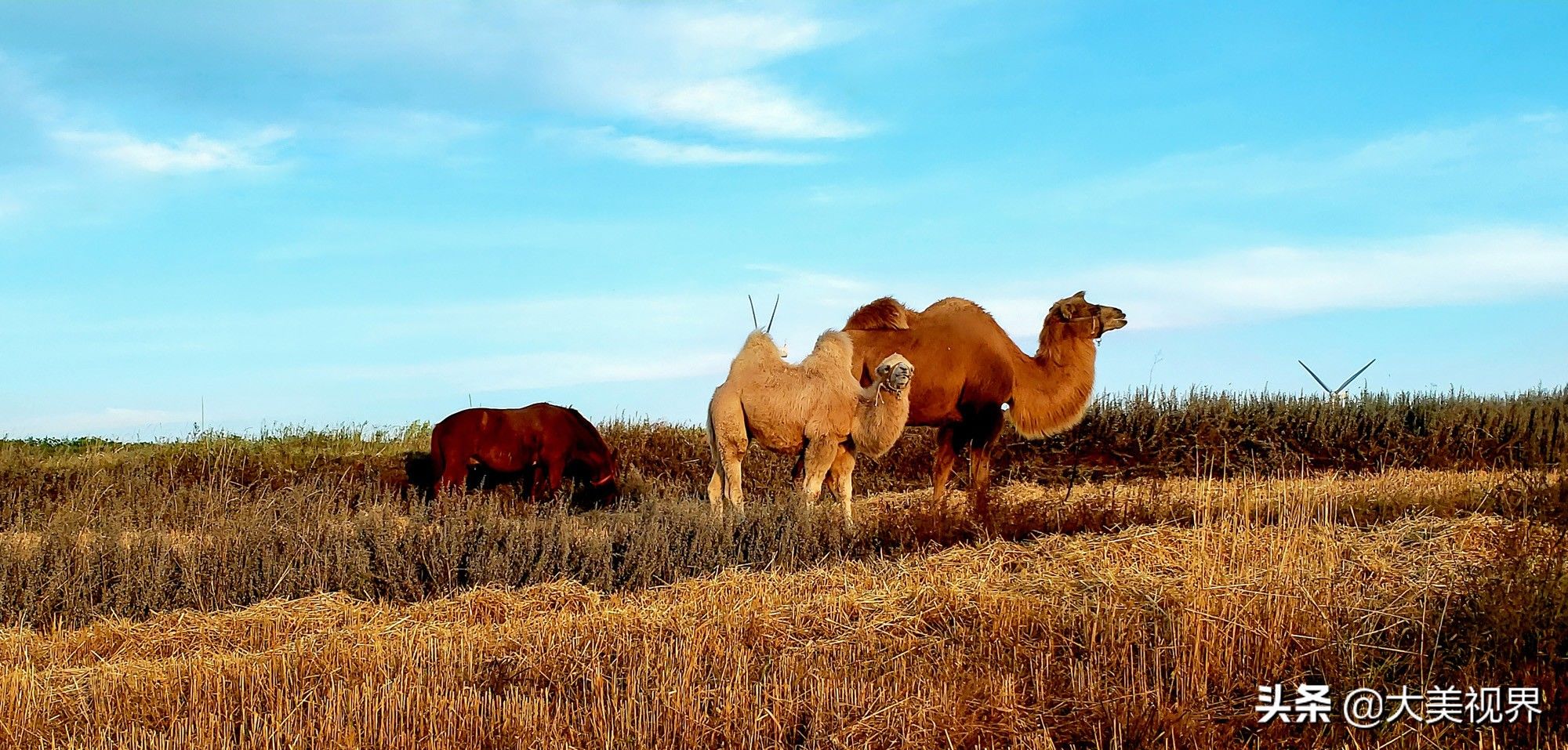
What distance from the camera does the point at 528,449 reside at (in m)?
15.3

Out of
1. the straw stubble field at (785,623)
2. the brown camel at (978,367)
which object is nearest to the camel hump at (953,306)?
the brown camel at (978,367)

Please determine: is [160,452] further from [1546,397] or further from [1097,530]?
[1546,397]

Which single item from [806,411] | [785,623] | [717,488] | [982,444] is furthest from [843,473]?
[785,623]

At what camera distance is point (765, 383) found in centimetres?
1113

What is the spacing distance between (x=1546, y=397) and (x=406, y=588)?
18032 mm

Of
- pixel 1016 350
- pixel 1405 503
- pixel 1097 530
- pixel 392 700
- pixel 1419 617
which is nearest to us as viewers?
pixel 392 700

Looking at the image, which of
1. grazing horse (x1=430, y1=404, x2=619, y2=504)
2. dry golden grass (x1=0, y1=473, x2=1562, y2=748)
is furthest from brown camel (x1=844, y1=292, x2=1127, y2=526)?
grazing horse (x1=430, y1=404, x2=619, y2=504)

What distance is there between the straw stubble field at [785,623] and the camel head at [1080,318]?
3.07 meters

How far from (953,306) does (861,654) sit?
22.4 ft

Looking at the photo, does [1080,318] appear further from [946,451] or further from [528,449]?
[528,449]

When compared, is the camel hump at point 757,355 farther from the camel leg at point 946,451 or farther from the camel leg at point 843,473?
the camel leg at point 946,451

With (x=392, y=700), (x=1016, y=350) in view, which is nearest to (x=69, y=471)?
(x=1016, y=350)

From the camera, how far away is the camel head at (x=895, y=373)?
11.2 metres

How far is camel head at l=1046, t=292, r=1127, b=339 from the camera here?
14.1m
